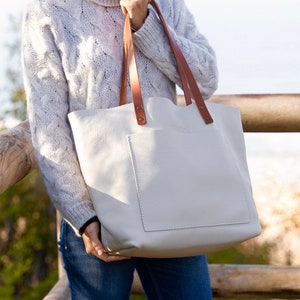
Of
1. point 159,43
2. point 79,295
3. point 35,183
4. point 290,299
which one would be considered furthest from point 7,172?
point 35,183

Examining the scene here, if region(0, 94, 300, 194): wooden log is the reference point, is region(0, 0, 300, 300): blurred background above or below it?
below

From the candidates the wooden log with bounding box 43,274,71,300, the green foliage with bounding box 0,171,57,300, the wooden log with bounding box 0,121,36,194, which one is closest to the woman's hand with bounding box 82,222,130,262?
the wooden log with bounding box 0,121,36,194

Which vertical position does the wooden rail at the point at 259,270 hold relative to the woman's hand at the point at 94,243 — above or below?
below

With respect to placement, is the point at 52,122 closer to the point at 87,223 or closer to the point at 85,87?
the point at 85,87

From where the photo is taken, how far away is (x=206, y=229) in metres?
1.85

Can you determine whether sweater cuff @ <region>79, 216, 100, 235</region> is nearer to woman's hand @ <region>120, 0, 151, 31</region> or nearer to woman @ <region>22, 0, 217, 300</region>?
woman @ <region>22, 0, 217, 300</region>

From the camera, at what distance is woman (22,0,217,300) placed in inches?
74.5

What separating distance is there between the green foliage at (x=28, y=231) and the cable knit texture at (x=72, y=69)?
3475 mm

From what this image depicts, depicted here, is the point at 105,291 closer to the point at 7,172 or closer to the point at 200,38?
the point at 7,172

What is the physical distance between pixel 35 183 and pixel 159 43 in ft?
12.2

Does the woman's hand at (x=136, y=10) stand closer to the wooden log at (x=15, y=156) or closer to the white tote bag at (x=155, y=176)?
the white tote bag at (x=155, y=176)

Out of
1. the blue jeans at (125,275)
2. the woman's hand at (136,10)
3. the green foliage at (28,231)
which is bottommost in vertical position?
the green foliage at (28,231)

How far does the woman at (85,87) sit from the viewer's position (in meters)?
1.89

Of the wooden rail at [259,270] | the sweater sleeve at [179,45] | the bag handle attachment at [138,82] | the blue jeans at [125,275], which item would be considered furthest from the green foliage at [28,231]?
the bag handle attachment at [138,82]
